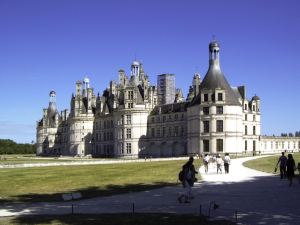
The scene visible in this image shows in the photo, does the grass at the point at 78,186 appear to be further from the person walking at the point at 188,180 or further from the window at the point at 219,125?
the window at the point at 219,125

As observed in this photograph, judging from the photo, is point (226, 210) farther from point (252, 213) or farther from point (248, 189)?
point (248, 189)

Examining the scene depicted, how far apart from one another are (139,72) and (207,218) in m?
87.5

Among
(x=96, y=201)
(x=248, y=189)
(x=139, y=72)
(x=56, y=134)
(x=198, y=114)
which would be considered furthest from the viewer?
(x=56, y=134)

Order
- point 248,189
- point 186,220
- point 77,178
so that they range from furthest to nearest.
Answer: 1. point 77,178
2. point 248,189
3. point 186,220

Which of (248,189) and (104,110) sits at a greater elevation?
(104,110)

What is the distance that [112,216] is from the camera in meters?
16.8

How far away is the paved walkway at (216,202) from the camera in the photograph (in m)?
16.3

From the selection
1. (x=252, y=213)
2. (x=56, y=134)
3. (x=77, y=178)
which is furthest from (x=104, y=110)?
(x=252, y=213)

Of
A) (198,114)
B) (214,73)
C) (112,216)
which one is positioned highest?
(214,73)

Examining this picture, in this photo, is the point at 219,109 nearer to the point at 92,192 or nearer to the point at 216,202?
the point at 92,192

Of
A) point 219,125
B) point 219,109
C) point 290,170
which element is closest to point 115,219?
point 290,170

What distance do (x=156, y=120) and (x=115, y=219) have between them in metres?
72.0

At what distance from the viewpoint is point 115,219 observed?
1617cm

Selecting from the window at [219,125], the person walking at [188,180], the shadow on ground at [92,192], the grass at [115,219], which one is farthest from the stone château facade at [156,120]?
the grass at [115,219]
